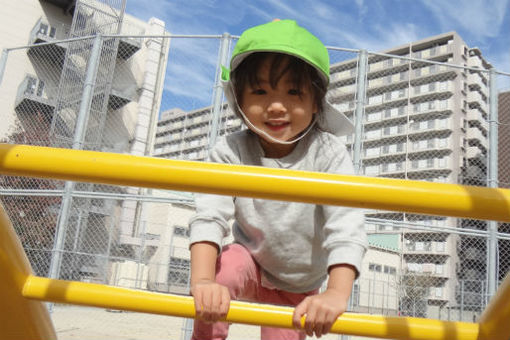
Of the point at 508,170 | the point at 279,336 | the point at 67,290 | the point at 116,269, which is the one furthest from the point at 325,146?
the point at 116,269

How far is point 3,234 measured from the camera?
0.65 meters

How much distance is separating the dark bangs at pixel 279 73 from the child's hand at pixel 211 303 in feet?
1.73

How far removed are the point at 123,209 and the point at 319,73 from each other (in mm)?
7538

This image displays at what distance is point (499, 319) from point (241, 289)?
507 millimetres

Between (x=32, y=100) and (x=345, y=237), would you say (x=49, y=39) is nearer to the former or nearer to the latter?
(x=32, y=100)

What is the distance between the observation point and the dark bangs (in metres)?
1.05

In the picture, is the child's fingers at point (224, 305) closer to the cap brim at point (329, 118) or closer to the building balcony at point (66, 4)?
the cap brim at point (329, 118)

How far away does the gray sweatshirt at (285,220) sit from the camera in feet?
3.01

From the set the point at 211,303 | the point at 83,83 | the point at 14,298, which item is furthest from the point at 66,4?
the point at 211,303

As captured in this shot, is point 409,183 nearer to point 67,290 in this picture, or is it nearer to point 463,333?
point 463,333

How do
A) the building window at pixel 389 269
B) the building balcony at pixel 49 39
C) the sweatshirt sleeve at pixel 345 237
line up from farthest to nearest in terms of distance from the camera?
1. the building window at pixel 389 269
2. the building balcony at pixel 49 39
3. the sweatshirt sleeve at pixel 345 237

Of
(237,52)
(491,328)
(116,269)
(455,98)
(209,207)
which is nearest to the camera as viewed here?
(491,328)

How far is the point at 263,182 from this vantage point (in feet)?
1.73

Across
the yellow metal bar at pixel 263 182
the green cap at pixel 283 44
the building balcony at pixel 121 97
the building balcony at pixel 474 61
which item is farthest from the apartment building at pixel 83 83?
the building balcony at pixel 474 61
